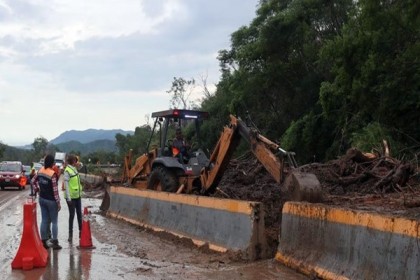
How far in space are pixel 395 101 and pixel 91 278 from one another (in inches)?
725

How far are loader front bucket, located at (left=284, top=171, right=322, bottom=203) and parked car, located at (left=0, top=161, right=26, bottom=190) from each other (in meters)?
26.3

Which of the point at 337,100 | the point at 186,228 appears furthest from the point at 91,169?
the point at 186,228

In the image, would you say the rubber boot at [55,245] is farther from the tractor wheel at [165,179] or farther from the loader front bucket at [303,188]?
the loader front bucket at [303,188]

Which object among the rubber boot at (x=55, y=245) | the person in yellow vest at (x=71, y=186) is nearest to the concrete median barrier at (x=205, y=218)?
the person in yellow vest at (x=71, y=186)

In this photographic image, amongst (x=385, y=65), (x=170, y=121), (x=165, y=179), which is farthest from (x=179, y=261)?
(x=385, y=65)

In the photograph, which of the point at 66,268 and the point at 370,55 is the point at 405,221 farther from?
the point at 370,55

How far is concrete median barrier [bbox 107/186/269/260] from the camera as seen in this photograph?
29.5 feet

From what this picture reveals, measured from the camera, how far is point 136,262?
916 centimetres

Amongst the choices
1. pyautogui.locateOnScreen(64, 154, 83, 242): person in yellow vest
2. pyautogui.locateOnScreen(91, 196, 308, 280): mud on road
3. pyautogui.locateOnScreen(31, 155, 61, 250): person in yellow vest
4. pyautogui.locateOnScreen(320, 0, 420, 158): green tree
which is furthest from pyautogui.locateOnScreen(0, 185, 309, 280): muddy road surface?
pyautogui.locateOnScreen(320, 0, 420, 158): green tree

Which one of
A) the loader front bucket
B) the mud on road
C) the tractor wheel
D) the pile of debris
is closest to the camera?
the mud on road

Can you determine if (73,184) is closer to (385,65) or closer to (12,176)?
(385,65)

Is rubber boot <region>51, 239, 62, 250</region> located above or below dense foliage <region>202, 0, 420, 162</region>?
below

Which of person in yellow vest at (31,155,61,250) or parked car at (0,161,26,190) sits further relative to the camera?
parked car at (0,161,26,190)

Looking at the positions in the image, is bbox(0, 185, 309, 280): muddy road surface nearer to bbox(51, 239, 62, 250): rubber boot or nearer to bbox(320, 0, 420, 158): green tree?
bbox(51, 239, 62, 250): rubber boot
